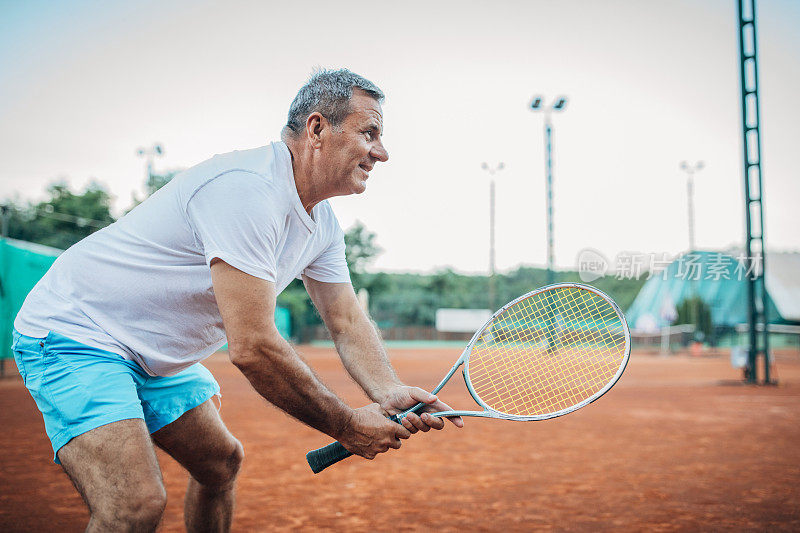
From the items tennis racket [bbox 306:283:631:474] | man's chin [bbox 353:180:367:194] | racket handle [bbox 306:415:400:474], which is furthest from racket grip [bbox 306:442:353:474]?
man's chin [bbox 353:180:367:194]

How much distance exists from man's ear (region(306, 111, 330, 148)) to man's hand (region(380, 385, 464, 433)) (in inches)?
37.3

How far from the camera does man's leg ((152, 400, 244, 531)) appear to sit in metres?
2.44

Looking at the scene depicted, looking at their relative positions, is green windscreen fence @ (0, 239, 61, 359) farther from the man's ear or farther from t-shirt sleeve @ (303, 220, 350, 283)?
the man's ear

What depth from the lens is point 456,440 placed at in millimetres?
6363

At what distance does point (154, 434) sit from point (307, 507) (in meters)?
1.83

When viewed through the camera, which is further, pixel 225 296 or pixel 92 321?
pixel 92 321

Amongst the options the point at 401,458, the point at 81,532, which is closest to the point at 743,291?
the point at 401,458

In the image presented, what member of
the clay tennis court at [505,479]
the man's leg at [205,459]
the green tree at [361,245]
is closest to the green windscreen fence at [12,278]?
the clay tennis court at [505,479]

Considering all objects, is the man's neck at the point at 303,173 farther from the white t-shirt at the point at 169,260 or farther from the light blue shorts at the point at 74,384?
the light blue shorts at the point at 74,384

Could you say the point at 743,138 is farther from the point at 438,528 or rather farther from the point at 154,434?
the point at 154,434

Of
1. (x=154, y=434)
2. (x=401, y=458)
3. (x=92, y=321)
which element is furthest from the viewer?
(x=401, y=458)

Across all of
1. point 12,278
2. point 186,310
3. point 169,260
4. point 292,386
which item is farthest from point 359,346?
point 12,278

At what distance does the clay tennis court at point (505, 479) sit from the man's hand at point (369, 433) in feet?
5.05

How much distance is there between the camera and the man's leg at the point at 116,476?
182 cm
